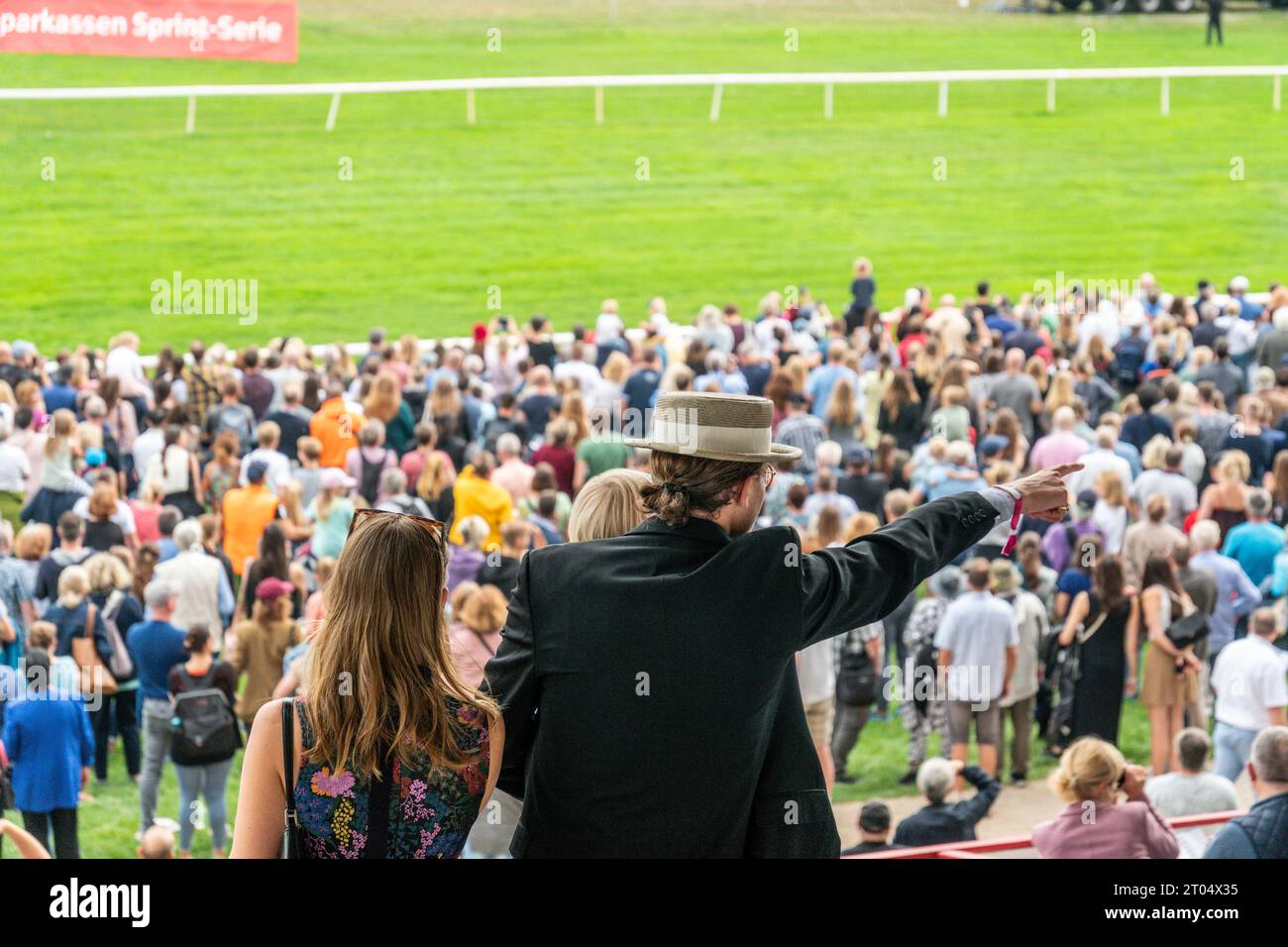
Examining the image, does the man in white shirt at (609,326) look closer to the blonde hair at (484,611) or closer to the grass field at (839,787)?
the grass field at (839,787)

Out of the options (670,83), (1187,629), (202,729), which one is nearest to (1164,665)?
(1187,629)

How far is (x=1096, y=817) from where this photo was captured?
5.68 meters

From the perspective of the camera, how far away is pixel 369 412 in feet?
40.2

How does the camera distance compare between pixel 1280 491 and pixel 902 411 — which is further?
pixel 902 411

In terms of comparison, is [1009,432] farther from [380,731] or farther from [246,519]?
[380,731]

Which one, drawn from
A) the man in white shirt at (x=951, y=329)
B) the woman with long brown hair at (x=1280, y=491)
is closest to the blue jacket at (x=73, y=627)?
the woman with long brown hair at (x=1280, y=491)

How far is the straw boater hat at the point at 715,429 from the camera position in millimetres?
2568

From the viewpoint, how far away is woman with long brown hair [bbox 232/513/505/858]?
2.34 meters

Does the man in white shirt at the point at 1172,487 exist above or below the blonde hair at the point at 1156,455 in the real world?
below

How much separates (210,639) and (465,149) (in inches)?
837

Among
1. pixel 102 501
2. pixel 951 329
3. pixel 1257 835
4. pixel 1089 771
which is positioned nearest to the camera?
pixel 1257 835

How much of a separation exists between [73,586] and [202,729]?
4.18ft

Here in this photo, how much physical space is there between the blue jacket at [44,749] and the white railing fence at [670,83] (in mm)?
20163

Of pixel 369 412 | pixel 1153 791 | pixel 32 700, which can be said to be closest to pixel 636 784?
pixel 1153 791
